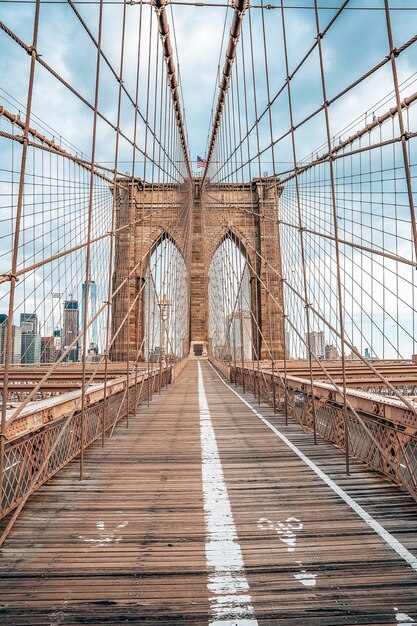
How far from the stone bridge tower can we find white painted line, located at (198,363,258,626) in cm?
1935

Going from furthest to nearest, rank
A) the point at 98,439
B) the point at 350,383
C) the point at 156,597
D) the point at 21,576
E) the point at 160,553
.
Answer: the point at 350,383 < the point at 98,439 < the point at 160,553 < the point at 21,576 < the point at 156,597

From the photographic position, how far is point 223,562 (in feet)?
7.41

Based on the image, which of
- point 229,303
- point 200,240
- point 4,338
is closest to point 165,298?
point 229,303

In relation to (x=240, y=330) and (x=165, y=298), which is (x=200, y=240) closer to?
(x=165, y=298)

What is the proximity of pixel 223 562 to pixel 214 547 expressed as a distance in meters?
0.18

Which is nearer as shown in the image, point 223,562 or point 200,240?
point 223,562

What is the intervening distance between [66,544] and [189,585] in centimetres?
89

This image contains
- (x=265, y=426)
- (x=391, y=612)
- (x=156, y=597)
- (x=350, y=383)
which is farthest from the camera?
(x=350, y=383)

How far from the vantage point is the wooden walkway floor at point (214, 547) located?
185 centimetres

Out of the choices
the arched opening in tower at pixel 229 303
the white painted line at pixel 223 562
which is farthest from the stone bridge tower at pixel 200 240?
the white painted line at pixel 223 562

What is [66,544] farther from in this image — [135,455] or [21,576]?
[135,455]

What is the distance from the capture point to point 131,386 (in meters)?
7.71

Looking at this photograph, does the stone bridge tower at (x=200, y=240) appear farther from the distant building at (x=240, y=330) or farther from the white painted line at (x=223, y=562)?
the white painted line at (x=223, y=562)

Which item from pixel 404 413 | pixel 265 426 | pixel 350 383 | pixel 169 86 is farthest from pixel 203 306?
pixel 404 413
